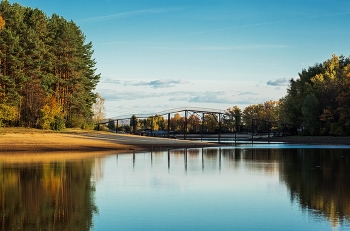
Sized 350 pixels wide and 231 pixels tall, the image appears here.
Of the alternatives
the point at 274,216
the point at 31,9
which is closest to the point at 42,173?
the point at 274,216

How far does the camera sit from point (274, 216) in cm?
1636

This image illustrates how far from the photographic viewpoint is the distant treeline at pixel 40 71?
64.3 m

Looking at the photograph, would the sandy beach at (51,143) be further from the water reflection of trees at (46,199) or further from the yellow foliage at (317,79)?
the yellow foliage at (317,79)

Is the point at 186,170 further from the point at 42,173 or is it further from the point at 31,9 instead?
the point at 31,9

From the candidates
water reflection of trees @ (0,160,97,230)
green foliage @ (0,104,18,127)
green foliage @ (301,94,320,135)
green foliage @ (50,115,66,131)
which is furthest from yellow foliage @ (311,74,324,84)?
water reflection of trees @ (0,160,97,230)

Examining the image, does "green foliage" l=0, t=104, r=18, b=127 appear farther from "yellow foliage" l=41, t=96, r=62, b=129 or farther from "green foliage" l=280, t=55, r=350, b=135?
"green foliage" l=280, t=55, r=350, b=135

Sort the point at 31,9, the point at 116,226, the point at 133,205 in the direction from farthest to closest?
the point at 31,9
the point at 133,205
the point at 116,226

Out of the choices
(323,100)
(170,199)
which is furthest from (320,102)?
(170,199)

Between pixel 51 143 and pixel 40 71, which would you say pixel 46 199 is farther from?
pixel 40 71

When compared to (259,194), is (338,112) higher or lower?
higher

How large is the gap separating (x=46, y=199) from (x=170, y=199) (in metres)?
4.50

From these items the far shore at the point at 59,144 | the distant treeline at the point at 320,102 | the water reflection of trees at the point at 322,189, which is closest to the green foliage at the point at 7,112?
the far shore at the point at 59,144

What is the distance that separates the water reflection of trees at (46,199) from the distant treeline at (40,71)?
36.3 metres

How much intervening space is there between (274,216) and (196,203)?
3.38m
